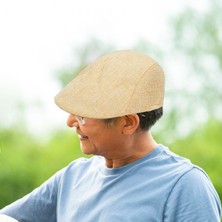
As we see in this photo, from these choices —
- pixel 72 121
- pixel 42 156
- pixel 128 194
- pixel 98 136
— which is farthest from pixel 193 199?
pixel 42 156

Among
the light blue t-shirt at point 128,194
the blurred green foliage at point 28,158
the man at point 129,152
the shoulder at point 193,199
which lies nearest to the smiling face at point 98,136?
the man at point 129,152

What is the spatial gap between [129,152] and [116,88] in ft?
0.79

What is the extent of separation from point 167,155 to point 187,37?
763 cm

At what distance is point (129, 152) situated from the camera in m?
2.48

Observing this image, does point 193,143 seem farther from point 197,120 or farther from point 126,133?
point 126,133

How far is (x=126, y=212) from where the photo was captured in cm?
238

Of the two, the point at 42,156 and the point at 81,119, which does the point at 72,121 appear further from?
the point at 42,156

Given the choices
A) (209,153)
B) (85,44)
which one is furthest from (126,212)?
(85,44)

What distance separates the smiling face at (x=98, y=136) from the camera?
94.4 inches

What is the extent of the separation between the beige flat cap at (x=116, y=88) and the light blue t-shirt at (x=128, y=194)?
215mm

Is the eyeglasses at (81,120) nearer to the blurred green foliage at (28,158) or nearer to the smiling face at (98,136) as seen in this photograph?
the smiling face at (98,136)

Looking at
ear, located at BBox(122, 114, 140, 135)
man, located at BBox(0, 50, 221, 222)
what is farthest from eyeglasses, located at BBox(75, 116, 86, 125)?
ear, located at BBox(122, 114, 140, 135)

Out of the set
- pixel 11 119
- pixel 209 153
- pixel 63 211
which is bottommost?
pixel 209 153

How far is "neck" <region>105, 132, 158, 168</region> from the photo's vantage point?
8.12 ft
